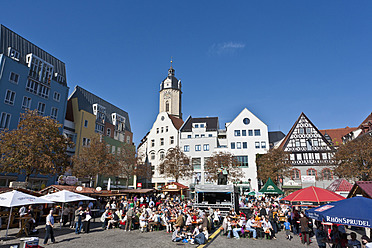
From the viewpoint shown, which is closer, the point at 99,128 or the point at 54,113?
the point at 54,113

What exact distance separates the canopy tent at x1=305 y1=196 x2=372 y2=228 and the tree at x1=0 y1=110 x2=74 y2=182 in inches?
965

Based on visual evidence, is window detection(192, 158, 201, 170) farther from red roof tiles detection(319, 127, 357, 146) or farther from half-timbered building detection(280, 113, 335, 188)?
red roof tiles detection(319, 127, 357, 146)

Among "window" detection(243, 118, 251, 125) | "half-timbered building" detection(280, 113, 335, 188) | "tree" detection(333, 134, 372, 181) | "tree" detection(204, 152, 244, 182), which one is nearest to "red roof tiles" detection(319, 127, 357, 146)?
"half-timbered building" detection(280, 113, 335, 188)

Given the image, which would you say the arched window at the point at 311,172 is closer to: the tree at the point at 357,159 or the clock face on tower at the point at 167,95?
the tree at the point at 357,159

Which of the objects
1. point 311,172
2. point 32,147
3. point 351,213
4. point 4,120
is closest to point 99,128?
point 4,120

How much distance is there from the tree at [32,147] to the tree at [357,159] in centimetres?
3539

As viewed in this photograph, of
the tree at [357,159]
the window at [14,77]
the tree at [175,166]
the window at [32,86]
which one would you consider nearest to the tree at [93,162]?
the window at [32,86]

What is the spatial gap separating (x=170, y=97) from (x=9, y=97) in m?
44.1

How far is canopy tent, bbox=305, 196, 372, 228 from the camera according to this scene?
714 cm

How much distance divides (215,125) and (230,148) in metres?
7.77

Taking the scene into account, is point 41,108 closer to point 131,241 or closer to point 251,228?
point 131,241

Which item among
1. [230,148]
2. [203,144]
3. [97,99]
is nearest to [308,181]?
[230,148]

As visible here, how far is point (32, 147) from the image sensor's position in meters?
24.7

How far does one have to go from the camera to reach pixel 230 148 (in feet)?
173
